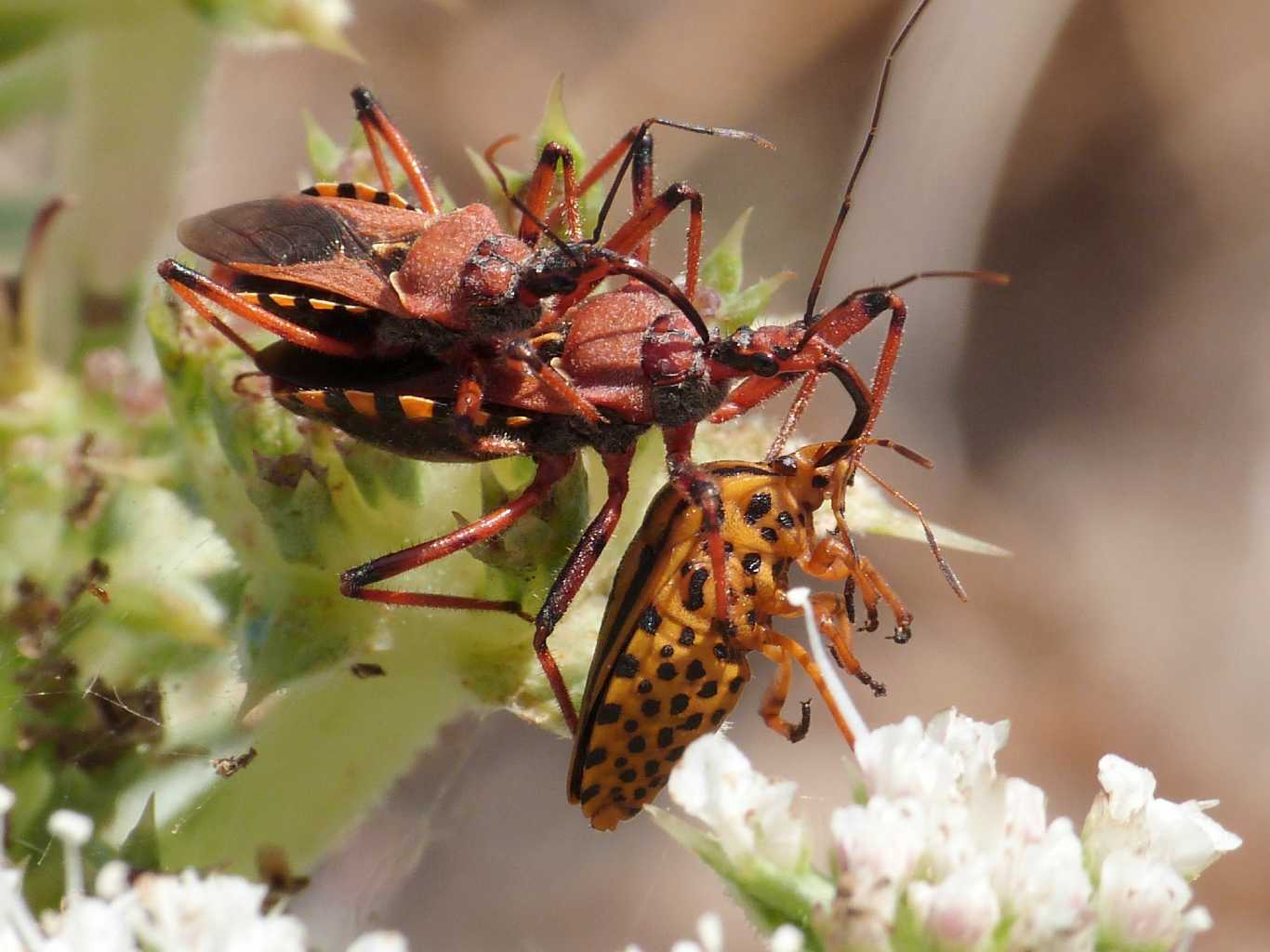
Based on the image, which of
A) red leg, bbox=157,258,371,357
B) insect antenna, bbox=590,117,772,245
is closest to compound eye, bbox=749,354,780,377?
insect antenna, bbox=590,117,772,245

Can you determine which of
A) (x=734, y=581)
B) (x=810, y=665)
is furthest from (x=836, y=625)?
(x=734, y=581)

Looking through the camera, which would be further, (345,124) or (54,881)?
(345,124)

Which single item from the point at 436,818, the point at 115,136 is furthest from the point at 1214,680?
the point at 115,136

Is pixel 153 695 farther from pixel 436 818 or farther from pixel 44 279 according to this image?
pixel 44 279

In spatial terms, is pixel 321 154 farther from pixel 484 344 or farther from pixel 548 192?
pixel 484 344

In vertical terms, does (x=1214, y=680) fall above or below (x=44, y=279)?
below

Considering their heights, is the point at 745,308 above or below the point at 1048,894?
above

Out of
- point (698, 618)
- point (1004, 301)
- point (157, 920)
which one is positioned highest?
point (698, 618)
